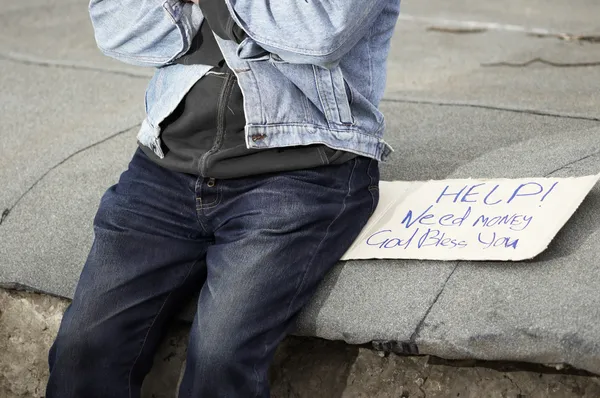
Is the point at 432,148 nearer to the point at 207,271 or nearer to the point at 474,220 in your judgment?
the point at 474,220

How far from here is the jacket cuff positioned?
1368 mm

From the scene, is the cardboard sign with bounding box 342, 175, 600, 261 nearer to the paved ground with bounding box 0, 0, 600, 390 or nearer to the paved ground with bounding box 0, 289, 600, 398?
the paved ground with bounding box 0, 0, 600, 390

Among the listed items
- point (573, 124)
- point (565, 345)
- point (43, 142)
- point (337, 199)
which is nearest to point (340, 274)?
point (337, 199)

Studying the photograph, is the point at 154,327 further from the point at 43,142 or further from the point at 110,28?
the point at 43,142

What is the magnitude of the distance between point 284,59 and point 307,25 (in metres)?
0.07

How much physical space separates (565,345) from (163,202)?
66cm

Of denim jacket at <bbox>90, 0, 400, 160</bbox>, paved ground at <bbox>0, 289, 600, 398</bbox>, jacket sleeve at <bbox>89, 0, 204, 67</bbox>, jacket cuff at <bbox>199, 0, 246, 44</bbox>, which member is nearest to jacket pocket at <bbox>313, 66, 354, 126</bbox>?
denim jacket at <bbox>90, 0, 400, 160</bbox>

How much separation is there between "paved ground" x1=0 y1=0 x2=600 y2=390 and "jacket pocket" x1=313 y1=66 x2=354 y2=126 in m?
0.25

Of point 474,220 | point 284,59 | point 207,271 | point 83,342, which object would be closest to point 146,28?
point 284,59

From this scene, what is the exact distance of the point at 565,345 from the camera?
124cm

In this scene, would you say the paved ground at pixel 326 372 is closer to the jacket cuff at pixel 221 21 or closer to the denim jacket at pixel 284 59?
the denim jacket at pixel 284 59

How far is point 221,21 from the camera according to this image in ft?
4.51

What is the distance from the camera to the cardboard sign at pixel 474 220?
4.64 ft

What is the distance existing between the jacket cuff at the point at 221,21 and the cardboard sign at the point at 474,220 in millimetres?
400
